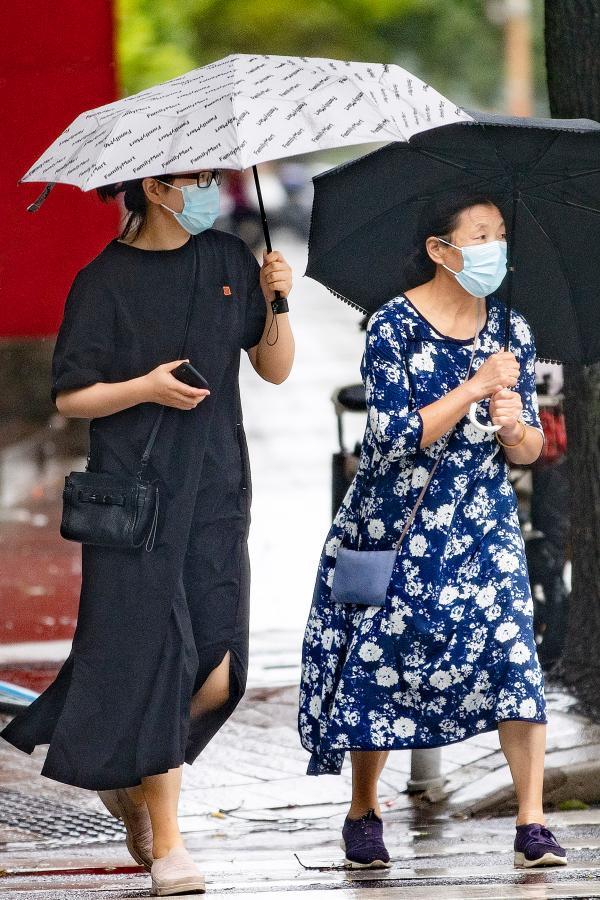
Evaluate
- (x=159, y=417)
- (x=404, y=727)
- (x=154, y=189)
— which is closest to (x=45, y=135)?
(x=154, y=189)

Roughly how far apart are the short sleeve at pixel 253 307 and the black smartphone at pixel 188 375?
1.18 ft

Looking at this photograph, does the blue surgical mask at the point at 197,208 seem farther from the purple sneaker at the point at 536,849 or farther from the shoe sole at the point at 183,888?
the purple sneaker at the point at 536,849

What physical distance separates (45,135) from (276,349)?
409 centimetres

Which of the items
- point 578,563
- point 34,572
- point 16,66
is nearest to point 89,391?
point 578,563

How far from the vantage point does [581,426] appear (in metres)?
6.43

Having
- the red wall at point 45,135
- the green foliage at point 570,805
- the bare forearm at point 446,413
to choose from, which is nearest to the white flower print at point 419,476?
the bare forearm at point 446,413

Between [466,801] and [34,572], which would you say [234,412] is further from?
[34,572]

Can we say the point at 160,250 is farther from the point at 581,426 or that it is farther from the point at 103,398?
the point at 581,426

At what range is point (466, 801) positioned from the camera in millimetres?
5527

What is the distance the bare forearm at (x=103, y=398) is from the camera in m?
4.12

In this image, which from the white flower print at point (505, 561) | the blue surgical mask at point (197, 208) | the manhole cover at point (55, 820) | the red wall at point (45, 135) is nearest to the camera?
the blue surgical mask at point (197, 208)

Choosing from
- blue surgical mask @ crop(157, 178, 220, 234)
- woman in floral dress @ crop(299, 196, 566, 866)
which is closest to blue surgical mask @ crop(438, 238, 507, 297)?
woman in floral dress @ crop(299, 196, 566, 866)

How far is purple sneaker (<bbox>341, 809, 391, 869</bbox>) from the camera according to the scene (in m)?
4.55

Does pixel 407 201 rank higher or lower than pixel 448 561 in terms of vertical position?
higher
